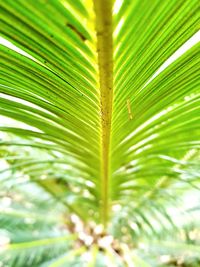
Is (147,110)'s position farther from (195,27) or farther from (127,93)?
(195,27)

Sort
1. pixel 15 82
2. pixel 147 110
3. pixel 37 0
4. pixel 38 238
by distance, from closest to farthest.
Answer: pixel 37 0, pixel 15 82, pixel 147 110, pixel 38 238

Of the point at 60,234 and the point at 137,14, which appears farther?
the point at 60,234

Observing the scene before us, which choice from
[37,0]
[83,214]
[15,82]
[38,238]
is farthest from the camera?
[83,214]

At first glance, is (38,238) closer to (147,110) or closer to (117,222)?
(117,222)

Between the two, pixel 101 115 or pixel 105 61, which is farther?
pixel 101 115

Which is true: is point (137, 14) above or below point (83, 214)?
below

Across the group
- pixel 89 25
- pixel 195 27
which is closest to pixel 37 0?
pixel 89 25
